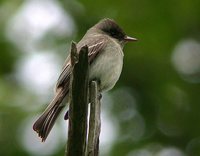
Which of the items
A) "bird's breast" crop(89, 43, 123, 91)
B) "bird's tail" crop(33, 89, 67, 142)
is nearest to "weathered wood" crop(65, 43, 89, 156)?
"bird's tail" crop(33, 89, 67, 142)

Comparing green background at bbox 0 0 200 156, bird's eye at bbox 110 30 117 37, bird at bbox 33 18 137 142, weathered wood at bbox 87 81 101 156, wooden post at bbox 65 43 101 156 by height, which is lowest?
green background at bbox 0 0 200 156

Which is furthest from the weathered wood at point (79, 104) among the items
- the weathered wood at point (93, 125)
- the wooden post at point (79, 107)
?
the weathered wood at point (93, 125)

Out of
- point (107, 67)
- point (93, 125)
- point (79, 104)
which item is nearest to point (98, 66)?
point (107, 67)

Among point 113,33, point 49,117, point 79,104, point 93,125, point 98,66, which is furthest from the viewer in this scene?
point 113,33

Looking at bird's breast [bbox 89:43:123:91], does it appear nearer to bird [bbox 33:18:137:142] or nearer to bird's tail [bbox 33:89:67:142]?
bird [bbox 33:18:137:142]

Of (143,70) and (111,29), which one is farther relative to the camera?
(143,70)

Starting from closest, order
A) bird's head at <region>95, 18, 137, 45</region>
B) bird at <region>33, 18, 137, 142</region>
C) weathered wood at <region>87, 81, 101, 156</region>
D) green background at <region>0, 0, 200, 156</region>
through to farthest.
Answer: weathered wood at <region>87, 81, 101, 156</region>, bird at <region>33, 18, 137, 142</region>, bird's head at <region>95, 18, 137, 45</region>, green background at <region>0, 0, 200, 156</region>

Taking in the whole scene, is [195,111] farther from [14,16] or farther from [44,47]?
[14,16]

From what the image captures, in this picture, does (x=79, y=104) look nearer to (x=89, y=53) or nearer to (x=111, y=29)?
(x=89, y=53)
